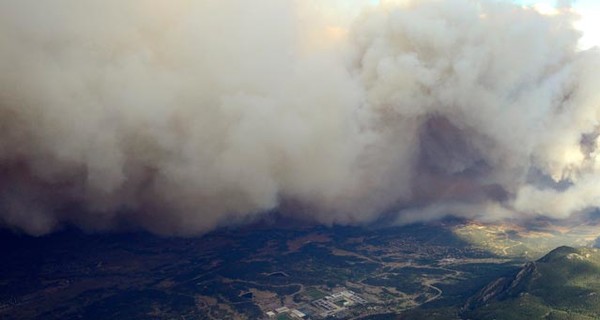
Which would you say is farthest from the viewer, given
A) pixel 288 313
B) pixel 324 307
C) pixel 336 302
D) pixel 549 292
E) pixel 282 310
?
pixel 336 302

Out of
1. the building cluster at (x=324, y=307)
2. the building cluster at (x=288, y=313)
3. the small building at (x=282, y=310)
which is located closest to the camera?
the building cluster at (x=288, y=313)

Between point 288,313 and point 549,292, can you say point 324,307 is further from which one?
point 549,292

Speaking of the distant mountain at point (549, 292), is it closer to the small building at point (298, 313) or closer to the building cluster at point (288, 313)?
the small building at point (298, 313)

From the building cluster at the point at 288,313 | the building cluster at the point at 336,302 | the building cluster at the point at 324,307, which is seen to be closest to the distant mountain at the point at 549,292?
the building cluster at the point at 336,302

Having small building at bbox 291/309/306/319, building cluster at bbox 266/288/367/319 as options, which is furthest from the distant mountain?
small building at bbox 291/309/306/319

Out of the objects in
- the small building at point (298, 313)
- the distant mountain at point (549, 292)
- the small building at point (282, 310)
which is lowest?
the small building at point (298, 313)

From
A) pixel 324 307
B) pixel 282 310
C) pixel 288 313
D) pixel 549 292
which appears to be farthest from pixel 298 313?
pixel 549 292

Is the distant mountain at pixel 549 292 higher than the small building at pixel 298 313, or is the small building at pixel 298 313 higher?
the distant mountain at pixel 549 292

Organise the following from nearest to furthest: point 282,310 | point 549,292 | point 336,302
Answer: point 549,292, point 282,310, point 336,302

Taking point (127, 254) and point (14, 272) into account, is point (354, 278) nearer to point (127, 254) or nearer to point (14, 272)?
point (127, 254)

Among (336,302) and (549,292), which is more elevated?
(549,292)
